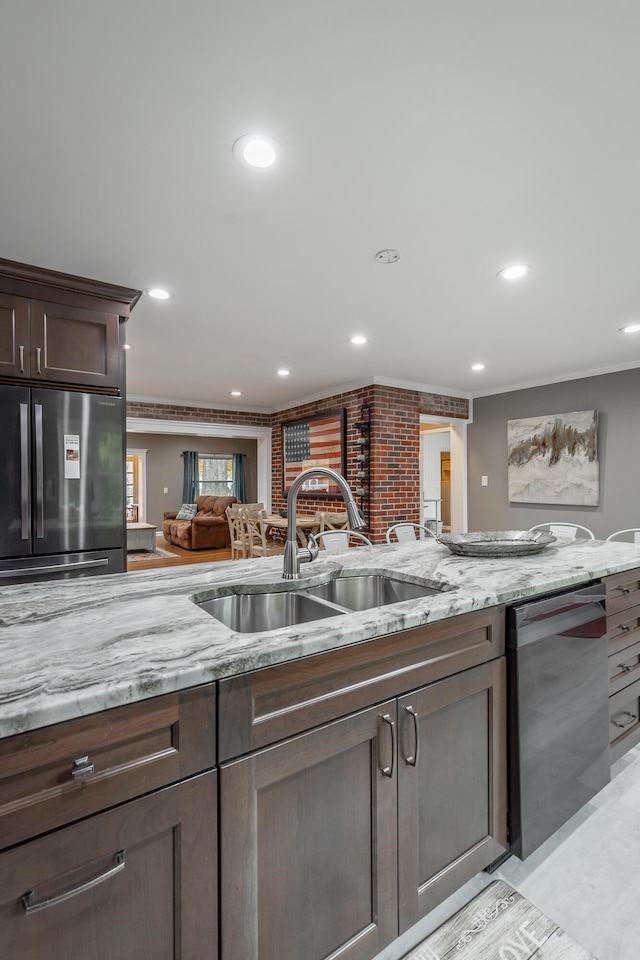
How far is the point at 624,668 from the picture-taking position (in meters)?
2.05

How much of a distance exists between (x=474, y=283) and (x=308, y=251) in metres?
1.08

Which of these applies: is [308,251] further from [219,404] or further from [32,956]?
[219,404]

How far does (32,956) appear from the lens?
0.73 m

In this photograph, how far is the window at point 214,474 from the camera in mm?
10934

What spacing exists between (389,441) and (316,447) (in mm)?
1209

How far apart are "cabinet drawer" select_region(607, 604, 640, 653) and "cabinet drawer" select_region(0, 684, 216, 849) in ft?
5.84

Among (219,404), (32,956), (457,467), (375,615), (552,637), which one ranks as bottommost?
(32,956)

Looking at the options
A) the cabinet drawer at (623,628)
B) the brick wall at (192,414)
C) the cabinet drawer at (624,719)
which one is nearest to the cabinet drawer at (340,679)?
the cabinet drawer at (623,628)

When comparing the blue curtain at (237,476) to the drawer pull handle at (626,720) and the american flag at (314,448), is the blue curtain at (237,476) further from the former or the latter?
the drawer pull handle at (626,720)

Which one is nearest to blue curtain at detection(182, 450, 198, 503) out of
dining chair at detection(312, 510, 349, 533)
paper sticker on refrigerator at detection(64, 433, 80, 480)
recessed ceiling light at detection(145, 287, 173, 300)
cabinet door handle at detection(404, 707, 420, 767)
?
dining chair at detection(312, 510, 349, 533)

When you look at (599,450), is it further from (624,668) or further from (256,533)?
(256,533)

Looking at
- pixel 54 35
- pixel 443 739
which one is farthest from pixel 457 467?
pixel 54 35

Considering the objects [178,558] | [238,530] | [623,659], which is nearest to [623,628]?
[623,659]

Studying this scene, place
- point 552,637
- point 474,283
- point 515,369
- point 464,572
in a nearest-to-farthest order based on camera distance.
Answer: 1. point 552,637
2. point 464,572
3. point 474,283
4. point 515,369
